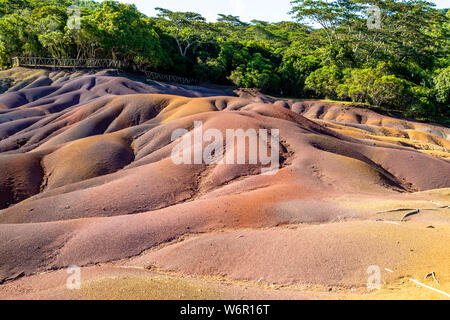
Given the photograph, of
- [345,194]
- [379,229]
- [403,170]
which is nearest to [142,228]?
[379,229]

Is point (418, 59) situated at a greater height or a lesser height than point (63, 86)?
greater

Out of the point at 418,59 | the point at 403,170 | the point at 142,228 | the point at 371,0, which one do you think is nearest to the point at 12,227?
the point at 142,228

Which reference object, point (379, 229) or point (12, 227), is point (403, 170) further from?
point (12, 227)

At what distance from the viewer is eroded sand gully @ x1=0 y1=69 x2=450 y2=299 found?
5.99m

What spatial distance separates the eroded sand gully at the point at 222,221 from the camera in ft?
19.7

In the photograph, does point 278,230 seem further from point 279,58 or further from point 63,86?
point 279,58

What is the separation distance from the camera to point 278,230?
834cm

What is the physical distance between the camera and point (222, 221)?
29.8 feet

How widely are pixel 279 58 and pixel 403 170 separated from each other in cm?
4564

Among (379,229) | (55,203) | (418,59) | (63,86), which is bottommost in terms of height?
(55,203)

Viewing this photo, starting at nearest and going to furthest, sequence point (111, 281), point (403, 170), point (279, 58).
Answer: point (111, 281)
point (403, 170)
point (279, 58)

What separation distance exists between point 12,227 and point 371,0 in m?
54.1

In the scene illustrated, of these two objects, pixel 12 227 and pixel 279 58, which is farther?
pixel 279 58
